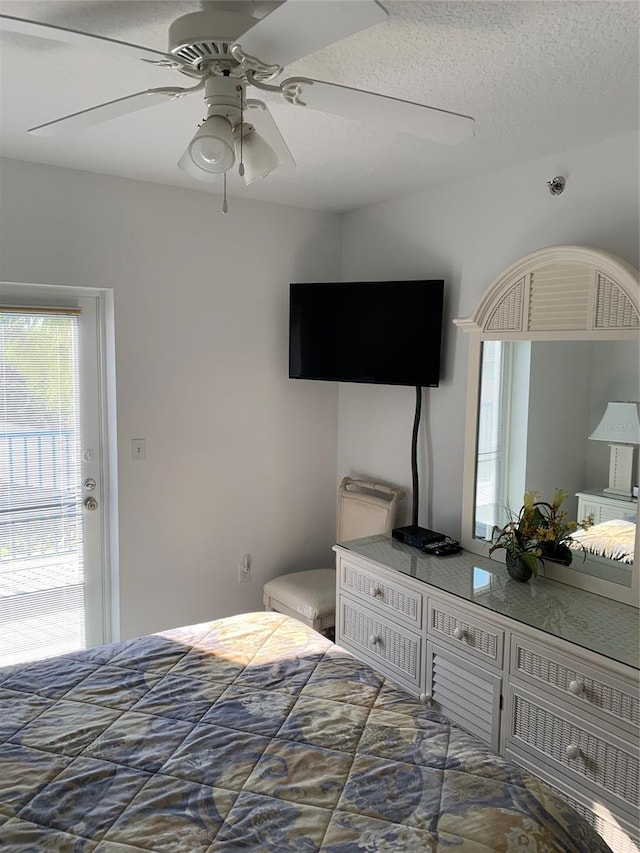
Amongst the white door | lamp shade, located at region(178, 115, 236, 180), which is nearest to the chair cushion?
the white door

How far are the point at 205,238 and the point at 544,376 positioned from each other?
1.87m

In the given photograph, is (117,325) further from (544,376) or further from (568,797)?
(568,797)

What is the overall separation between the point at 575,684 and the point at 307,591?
64.1 inches

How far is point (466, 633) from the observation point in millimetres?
2484

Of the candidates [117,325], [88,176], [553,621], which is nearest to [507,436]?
[553,621]

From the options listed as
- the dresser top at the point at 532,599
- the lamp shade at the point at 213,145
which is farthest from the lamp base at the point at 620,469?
the lamp shade at the point at 213,145

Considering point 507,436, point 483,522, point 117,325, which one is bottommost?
point 483,522

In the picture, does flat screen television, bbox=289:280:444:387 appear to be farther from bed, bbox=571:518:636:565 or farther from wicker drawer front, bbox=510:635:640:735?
wicker drawer front, bbox=510:635:640:735

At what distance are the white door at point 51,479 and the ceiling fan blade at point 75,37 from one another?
1.94 metres

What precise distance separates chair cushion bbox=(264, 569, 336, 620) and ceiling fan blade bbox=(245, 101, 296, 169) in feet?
7.33

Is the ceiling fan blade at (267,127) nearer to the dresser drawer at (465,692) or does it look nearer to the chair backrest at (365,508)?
the dresser drawer at (465,692)

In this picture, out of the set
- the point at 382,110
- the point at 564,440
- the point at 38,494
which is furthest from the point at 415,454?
the point at 382,110

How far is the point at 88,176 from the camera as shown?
305cm

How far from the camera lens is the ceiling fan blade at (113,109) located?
60.2 inches
